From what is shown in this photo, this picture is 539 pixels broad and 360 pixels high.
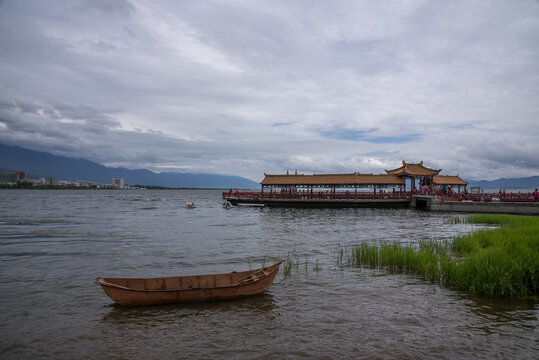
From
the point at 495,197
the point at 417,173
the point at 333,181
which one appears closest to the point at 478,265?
the point at 495,197

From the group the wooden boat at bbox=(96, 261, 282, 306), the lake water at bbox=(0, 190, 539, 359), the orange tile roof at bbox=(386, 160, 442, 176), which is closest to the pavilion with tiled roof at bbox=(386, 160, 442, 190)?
the orange tile roof at bbox=(386, 160, 442, 176)

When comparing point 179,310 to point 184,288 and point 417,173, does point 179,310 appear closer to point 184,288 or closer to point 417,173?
point 184,288

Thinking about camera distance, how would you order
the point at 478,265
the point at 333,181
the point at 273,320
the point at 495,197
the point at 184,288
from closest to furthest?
the point at 273,320
the point at 184,288
the point at 478,265
the point at 495,197
the point at 333,181

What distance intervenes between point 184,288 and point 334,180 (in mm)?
43987

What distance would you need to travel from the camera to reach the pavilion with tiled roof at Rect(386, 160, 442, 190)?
5275cm

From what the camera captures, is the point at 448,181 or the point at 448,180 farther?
the point at 448,180

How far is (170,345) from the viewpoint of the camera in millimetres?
7574

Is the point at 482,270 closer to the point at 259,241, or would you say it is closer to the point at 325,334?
the point at 325,334

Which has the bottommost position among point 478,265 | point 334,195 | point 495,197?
point 478,265

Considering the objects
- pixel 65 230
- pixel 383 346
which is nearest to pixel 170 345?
pixel 383 346

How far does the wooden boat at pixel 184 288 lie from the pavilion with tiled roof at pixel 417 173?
47565mm

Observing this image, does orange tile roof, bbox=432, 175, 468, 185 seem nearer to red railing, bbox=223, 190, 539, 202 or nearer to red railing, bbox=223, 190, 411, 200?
red railing, bbox=223, 190, 539, 202

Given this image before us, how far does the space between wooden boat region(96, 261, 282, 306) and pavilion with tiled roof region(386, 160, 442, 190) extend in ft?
156

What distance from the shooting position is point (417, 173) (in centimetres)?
5309
